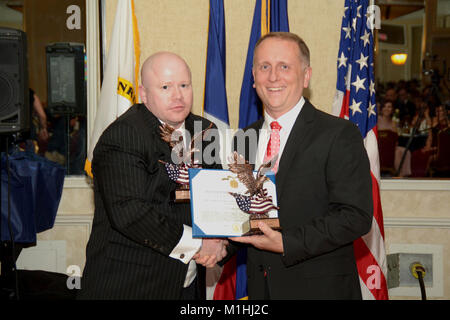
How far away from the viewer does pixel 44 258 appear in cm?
421

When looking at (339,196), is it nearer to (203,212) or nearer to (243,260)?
(203,212)

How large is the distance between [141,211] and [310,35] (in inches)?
114

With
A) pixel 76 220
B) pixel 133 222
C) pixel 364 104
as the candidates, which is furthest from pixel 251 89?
pixel 133 222

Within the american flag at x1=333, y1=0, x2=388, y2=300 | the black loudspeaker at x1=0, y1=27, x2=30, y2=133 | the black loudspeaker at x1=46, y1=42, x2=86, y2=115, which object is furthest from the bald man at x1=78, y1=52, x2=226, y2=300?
the black loudspeaker at x1=46, y1=42, x2=86, y2=115

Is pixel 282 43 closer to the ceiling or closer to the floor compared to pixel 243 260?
closer to the ceiling

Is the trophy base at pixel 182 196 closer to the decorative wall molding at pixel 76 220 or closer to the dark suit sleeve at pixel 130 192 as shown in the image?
the dark suit sleeve at pixel 130 192

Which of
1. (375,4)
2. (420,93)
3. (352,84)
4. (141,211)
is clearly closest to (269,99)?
(141,211)

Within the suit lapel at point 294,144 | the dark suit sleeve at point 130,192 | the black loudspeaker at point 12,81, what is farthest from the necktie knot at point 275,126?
the black loudspeaker at point 12,81

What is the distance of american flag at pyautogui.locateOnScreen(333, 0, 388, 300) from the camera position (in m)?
3.57

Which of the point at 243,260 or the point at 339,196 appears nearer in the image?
the point at 339,196

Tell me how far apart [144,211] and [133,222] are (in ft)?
0.21

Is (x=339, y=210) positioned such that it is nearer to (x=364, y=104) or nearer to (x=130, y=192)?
(x=130, y=192)

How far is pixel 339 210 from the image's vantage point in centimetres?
198

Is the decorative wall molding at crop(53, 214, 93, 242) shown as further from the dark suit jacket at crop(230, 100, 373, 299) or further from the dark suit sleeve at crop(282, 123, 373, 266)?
the dark suit sleeve at crop(282, 123, 373, 266)
